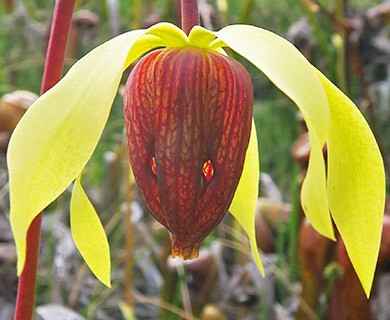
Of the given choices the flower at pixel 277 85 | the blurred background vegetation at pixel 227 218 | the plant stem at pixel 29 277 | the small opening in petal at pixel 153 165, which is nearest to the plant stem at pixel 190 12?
the flower at pixel 277 85

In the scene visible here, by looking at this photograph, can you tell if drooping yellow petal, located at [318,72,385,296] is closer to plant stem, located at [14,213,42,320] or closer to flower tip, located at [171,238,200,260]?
flower tip, located at [171,238,200,260]

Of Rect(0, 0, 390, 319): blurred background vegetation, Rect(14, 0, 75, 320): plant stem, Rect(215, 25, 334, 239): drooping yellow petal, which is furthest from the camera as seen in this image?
Rect(0, 0, 390, 319): blurred background vegetation

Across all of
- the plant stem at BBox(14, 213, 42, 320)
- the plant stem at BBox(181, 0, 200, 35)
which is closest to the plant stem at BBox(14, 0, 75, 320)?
the plant stem at BBox(14, 213, 42, 320)

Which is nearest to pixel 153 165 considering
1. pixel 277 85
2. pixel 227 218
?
pixel 277 85

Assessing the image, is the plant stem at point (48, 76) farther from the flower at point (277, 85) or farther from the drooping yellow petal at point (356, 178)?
the drooping yellow petal at point (356, 178)

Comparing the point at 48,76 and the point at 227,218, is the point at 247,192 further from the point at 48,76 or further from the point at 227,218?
the point at 227,218

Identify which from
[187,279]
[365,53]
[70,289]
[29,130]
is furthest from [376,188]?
[365,53]
